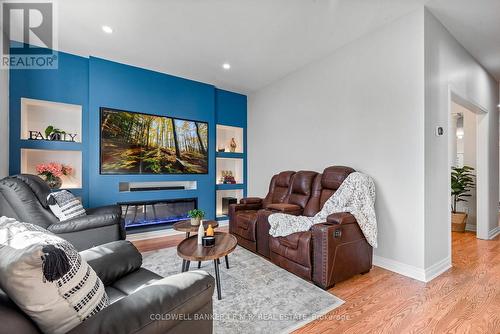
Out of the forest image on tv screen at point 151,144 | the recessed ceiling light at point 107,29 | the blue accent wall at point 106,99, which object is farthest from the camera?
the forest image on tv screen at point 151,144

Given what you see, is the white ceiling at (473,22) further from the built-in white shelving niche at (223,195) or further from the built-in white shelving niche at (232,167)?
the built-in white shelving niche at (223,195)

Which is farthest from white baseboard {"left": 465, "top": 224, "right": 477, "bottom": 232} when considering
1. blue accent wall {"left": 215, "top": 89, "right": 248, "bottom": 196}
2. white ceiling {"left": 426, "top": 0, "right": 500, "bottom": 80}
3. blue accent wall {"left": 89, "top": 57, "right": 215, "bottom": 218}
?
blue accent wall {"left": 89, "top": 57, "right": 215, "bottom": 218}

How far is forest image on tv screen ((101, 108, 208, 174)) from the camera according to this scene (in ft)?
12.1

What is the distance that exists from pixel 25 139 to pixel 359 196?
4.47 metres

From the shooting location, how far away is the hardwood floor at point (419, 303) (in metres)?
1.69

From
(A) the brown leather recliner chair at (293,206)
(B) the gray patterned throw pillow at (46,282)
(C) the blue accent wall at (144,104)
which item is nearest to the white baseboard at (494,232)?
(A) the brown leather recliner chair at (293,206)

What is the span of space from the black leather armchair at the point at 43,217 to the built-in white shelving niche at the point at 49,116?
1370mm

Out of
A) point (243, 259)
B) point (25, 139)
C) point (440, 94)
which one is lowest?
point (243, 259)

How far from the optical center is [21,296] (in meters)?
0.74

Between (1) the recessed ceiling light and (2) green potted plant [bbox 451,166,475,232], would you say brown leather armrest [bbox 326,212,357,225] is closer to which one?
(2) green potted plant [bbox 451,166,475,232]

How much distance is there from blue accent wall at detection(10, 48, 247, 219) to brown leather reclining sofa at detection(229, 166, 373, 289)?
1.56 meters

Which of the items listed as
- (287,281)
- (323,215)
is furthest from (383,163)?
(287,281)

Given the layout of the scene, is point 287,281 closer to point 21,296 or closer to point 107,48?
point 21,296
